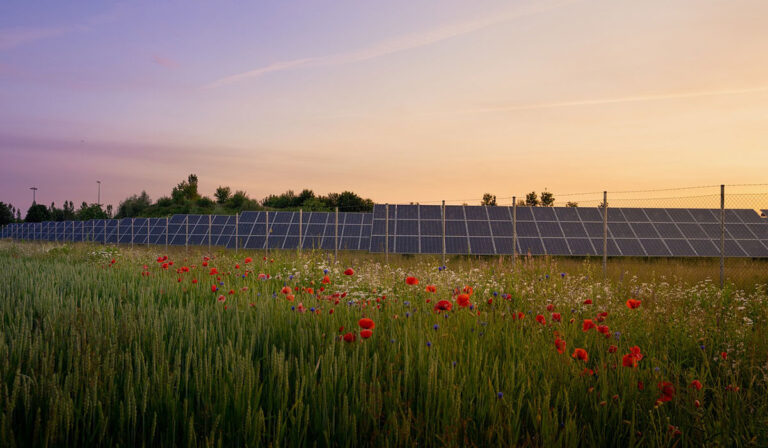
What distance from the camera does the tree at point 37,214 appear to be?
78.5 meters

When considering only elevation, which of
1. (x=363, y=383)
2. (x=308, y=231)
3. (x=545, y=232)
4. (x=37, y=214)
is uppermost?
(x=37, y=214)

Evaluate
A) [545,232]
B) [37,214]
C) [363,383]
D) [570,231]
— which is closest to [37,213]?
[37,214]

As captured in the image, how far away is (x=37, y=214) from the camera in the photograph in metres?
78.6

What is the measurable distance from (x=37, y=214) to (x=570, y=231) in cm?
8505

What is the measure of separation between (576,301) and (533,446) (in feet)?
14.6

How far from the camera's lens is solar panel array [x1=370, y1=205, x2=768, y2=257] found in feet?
71.2

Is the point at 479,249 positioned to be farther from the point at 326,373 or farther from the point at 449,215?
the point at 326,373

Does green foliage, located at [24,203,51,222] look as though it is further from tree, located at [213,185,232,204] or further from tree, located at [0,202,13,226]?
tree, located at [213,185,232,204]

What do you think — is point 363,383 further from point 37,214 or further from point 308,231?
point 37,214

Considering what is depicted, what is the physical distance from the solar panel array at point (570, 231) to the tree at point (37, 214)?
76.0 meters

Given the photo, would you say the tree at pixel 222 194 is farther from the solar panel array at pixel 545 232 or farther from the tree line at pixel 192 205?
the solar panel array at pixel 545 232

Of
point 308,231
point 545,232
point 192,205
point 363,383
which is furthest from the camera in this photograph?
point 192,205

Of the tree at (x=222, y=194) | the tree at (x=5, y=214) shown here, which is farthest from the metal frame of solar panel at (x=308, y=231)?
the tree at (x=5, y=214)

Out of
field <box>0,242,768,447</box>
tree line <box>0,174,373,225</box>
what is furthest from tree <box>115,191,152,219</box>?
field <box>0,242,768,447</box>
